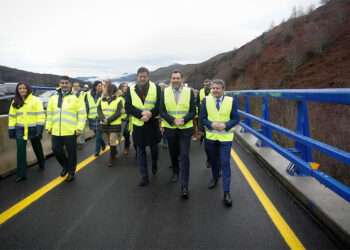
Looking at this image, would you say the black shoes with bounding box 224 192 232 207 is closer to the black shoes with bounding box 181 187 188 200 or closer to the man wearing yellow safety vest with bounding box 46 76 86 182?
the black shoes with bounding box 181 187 188 200

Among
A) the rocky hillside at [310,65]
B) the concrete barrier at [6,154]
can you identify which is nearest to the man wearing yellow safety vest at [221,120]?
the rocky hillside at [310,65]

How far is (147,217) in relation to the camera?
4.07 m

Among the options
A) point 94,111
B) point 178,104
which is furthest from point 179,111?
point 94,111

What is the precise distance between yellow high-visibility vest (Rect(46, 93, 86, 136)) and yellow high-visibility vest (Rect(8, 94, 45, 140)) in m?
0.32

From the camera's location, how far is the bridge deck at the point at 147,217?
11.2 ft

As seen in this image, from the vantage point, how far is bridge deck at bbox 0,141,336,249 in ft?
11.2

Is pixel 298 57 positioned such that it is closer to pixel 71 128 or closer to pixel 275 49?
pixel 275 49

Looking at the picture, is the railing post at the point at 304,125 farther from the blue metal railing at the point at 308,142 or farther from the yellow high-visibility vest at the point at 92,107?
the yellow high-visibility vest at the point at 92,107

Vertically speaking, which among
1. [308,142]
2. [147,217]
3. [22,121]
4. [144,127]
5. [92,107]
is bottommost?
[147,217]

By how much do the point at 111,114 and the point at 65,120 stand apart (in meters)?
1.69

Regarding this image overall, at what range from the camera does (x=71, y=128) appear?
582 cm

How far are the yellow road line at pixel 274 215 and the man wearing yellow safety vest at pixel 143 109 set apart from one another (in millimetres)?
1830

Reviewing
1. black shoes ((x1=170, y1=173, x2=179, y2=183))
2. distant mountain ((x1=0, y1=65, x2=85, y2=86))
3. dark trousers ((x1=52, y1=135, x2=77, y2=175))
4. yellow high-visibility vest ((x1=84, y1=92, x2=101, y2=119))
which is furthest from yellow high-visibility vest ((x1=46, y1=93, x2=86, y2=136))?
distant mountain ((x1=0, y1=65, x2=85, y2=86))

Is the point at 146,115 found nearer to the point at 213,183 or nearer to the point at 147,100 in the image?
the point at 147,100
